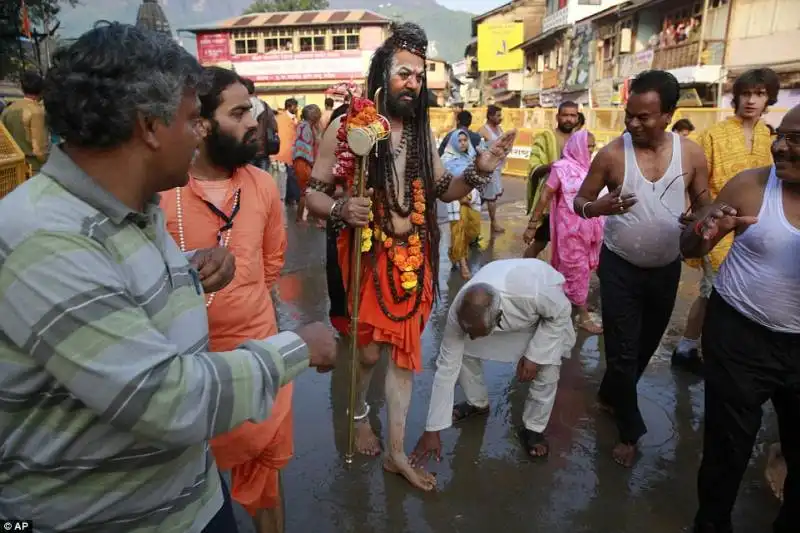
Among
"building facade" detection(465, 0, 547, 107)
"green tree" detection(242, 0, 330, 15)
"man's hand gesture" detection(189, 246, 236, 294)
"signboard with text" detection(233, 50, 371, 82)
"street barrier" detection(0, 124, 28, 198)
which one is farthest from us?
"green tree" detection(242, 0, 330, 15)

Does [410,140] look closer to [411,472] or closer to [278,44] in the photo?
[411,472]

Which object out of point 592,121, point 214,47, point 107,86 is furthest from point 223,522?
point 214,47

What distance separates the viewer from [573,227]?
195 inches

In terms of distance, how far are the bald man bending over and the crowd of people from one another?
14 mm

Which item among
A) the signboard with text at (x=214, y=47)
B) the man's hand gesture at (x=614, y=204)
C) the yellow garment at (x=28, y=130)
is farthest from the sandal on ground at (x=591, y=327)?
the signboard with text at (x=214, y=47)

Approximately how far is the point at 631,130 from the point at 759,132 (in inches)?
64.8

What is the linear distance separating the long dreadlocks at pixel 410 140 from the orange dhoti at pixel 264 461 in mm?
1143

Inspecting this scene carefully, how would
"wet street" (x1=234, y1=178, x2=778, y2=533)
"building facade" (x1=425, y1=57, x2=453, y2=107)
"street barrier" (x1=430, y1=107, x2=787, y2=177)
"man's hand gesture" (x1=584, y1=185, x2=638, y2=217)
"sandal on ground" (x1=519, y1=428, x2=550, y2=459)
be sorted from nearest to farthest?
1. "wet street" (x1=234, y1=178, x2=778, y2=533)
2. "man's hand gesture" (x1=584, y1=185, x2=638, y2=217)
3. "sandal on ground" (x1=519, y1=428, x2=550, y2=459)
4. "street barrier" (x1=430, y1=107, x2=787, y2=177)
5. "building facade" (x1=425, y1=57, x2=453, y2=107)

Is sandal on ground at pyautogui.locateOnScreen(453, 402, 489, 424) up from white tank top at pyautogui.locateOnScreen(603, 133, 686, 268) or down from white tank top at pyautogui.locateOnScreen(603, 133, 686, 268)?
down

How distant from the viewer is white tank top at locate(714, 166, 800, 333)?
2.12m

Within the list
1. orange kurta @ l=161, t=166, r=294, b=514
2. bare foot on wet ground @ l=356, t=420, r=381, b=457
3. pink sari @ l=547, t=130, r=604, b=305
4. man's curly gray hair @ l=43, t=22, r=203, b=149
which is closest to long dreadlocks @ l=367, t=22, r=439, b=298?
orange kurta @ l=161, t=166, r=294, b=514

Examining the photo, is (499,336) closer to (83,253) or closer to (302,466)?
(302,466)

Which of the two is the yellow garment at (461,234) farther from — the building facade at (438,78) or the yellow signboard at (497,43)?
the building facade at (438,78)

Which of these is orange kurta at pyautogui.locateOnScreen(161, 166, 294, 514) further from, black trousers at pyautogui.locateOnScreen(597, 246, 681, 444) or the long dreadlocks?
black trousers at pyautogui.locateOnScreen(597, 246, 681, 444)
